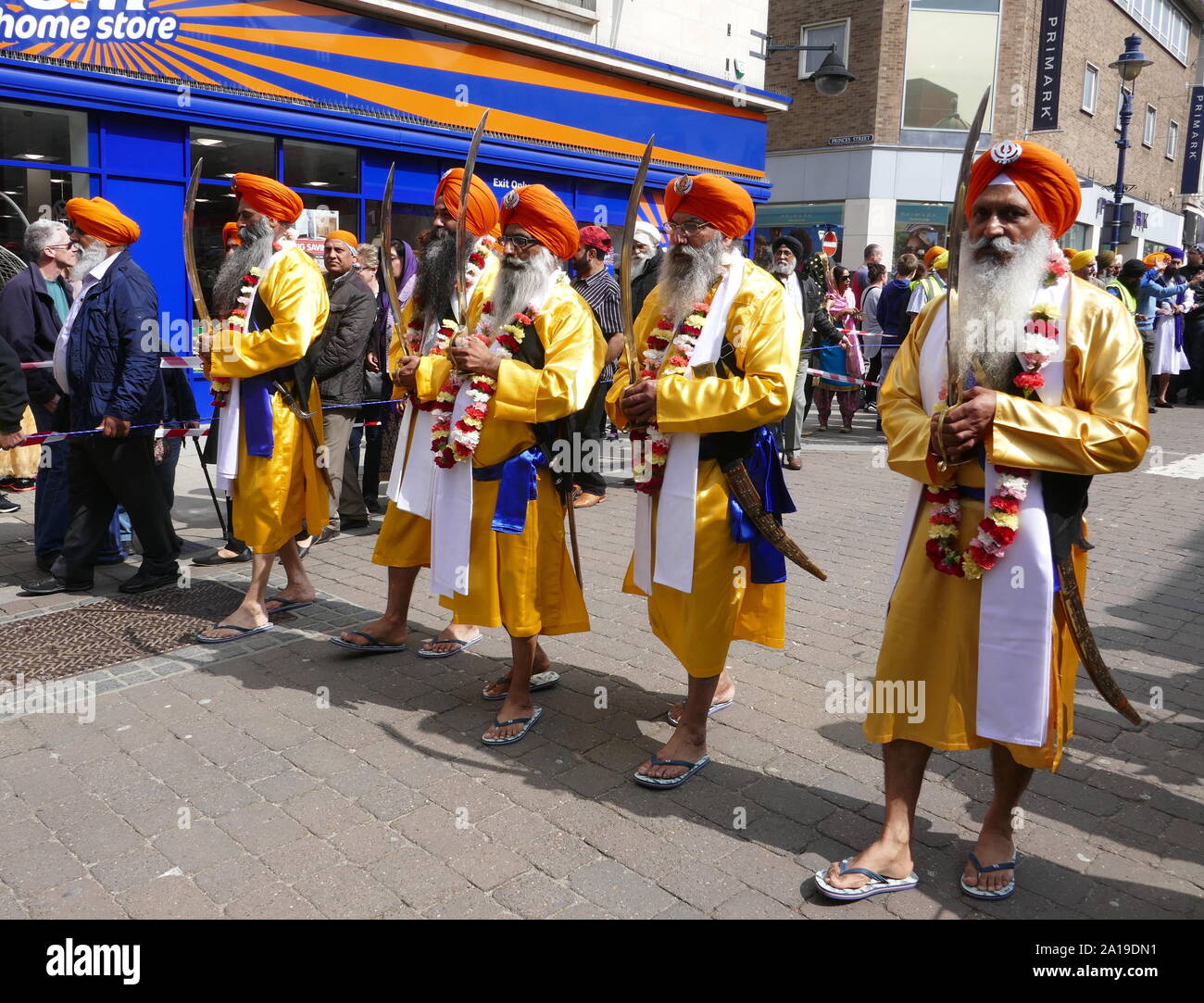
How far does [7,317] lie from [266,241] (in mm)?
2574

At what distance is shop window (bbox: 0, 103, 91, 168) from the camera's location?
31.6ft

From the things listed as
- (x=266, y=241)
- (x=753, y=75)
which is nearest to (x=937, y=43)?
(x=753, y=75)

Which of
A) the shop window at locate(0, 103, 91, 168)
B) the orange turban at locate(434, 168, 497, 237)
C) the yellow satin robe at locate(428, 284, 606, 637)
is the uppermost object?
the shop window at locate(0, 103, 91, 168)

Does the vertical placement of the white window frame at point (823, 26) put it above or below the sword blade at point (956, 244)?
above

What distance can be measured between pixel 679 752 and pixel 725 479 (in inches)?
42.0

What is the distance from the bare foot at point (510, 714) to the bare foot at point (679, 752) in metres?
0.57

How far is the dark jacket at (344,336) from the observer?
7.57 meters

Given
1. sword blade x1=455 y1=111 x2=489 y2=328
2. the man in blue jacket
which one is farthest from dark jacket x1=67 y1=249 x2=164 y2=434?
sword blade x1=455 y1=111 x2=489 y2=328

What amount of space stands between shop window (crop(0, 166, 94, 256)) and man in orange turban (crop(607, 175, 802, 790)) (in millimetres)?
7772

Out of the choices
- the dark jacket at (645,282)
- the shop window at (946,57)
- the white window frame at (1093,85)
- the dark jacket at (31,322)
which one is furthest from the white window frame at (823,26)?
the dark jacket at (31,322)

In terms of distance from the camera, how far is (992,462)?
2975 mm

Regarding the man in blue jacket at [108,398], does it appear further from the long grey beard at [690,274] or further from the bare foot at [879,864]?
the bare foot at [879,864]

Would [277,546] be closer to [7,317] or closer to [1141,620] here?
[7,317]

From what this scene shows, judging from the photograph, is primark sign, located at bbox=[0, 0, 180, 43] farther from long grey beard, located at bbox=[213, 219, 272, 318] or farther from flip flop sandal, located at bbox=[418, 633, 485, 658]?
flip flop sandal, located at bbox=[418, 633, 485, 658]
